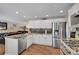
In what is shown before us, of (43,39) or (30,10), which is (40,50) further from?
(30,10)

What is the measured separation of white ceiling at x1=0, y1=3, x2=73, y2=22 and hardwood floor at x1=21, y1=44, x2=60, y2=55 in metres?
Answer: 0.51

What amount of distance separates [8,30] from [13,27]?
0.32 ft

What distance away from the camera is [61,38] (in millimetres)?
1765

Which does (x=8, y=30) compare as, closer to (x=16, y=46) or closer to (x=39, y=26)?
(x=16, y=46)

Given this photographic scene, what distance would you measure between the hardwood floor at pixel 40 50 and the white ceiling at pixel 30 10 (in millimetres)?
508

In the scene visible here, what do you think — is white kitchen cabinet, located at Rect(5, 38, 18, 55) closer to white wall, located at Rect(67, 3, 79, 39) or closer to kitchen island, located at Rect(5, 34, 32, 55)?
kitchen island, located at Rect(5, 34, 32, 55)

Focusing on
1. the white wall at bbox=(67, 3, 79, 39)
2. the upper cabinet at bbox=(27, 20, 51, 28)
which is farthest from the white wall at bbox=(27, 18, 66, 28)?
the white wall at bbox=(67, 3, 79, 39)

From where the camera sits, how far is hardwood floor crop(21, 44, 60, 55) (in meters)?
1.63

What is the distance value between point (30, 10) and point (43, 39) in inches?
22.2

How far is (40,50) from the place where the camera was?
1.69 metres

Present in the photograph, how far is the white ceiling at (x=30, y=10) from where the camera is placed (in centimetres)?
155

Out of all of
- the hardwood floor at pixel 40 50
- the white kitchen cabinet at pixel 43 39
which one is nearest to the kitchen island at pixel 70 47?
the hardwood floor at pixel 40 50

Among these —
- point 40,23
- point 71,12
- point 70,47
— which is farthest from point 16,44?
point 71,12
